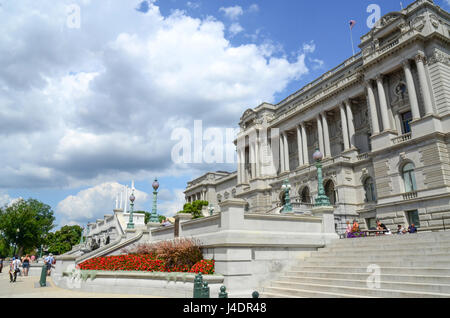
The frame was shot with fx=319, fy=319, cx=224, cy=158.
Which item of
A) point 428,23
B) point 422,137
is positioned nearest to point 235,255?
point 422,137

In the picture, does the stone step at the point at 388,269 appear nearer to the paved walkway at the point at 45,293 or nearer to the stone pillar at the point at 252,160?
the paved walkway at the point at 45,293

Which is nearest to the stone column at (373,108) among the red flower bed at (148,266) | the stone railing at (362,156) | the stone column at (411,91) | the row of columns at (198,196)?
the stone railing at (362,156)

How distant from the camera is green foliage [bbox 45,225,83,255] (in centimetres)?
8475

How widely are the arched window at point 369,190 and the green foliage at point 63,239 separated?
7861 centimetres

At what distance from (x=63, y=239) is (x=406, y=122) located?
89.2m

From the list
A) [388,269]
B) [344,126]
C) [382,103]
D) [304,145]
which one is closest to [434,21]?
[382,103]

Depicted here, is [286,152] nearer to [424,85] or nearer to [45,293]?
[424,85]

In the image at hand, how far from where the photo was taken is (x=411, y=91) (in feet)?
100

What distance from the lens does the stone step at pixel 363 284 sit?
903 cm

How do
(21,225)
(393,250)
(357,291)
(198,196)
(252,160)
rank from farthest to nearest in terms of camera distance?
1. (198,196)
2. (21,225)
3. (252,160)
4. (393,250)
5. (357,291)

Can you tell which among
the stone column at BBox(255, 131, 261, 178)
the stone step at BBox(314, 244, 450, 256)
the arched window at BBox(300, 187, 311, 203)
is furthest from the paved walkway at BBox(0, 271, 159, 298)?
the stone column at BBox(255, 131, 261, 178)

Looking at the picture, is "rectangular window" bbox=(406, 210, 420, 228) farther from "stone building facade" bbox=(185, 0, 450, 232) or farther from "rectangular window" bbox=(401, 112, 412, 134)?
"rectangular window" bbox=(401, 112, 412, 134)

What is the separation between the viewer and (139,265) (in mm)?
15188

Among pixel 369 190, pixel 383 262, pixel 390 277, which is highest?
pixel 369 190
